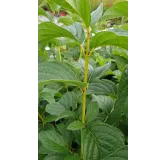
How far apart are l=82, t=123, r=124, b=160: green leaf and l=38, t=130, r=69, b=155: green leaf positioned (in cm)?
7

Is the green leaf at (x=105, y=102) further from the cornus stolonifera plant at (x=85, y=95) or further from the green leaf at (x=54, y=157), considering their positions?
the green leaf at (x=54, y=157)

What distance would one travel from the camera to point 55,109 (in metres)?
0.46

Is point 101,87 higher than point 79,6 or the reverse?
the reverse

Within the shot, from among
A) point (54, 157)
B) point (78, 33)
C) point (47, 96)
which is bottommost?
point (54, 157)

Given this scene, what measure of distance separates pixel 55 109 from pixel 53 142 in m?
0.06

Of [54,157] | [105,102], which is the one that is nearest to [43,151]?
[54,157]

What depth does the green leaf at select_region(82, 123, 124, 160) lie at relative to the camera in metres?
0.37

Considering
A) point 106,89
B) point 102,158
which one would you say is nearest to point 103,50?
point 106,89

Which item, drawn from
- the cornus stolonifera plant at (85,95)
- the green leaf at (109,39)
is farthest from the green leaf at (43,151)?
the green leaf at (109,39)

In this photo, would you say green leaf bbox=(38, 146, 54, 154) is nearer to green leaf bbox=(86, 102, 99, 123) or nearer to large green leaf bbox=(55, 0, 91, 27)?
green leaf bbox=(86, 102, 99, 123)

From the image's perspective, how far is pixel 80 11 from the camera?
0.35 meters

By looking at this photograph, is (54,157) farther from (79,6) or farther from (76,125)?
(79,6)
